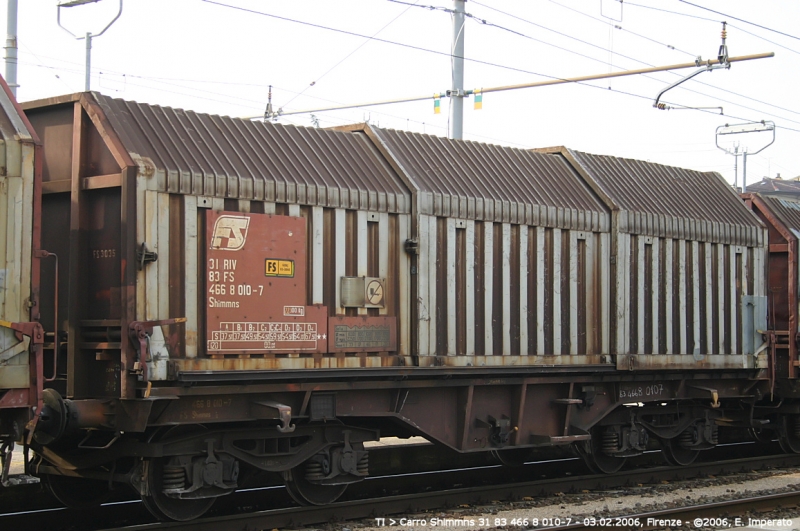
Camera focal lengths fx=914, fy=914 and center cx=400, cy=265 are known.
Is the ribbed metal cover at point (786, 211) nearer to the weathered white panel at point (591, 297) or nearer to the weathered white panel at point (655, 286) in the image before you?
the weathered white panel at point (655, 286)

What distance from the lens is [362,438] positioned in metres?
10.5

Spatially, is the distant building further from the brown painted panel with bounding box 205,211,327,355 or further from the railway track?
the brown painted panel with bounding box 205,211,327,355

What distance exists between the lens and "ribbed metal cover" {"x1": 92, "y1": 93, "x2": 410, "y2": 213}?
9.03 metres

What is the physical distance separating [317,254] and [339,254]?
0.31 meters

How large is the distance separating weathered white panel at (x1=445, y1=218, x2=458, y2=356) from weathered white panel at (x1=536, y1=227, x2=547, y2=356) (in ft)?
4.88

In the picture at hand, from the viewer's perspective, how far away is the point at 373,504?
34.4 ft

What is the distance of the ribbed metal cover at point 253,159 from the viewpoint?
29.6ft

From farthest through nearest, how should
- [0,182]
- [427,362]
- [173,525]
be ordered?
[427,362], [173,525], [0,182]

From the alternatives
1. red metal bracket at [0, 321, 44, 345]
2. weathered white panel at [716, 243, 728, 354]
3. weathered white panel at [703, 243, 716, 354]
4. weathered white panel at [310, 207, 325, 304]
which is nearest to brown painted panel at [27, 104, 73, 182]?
red metal bracket at [0, 321, 44, 345]

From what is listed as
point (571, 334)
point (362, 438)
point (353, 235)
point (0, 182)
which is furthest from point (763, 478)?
point (0, 182)

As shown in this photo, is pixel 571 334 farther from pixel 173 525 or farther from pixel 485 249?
pixel 173 525

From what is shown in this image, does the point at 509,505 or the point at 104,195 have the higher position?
the point at 104,195

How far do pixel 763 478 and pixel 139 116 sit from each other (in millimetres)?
10433

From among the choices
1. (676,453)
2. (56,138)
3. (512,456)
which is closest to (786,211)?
(676,453)
